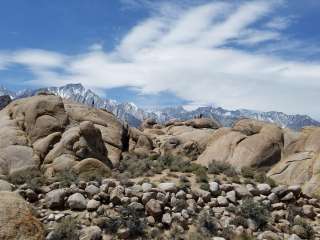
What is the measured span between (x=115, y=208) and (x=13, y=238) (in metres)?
8.17

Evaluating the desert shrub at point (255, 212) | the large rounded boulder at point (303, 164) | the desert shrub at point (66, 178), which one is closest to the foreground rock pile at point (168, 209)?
the desert shrub at point (255, 212)

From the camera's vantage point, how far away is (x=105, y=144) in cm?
3397

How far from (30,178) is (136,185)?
5.97 meters

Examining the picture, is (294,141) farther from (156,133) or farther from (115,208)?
(156,133)

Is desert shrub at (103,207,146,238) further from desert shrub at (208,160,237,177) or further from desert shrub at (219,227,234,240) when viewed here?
desert shrub at (208,160,237,177)

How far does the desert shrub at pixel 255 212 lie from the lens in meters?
21.6

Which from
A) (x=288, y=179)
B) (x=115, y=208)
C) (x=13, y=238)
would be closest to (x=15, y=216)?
(x=13, y=238)

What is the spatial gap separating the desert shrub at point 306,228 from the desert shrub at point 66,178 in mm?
11251

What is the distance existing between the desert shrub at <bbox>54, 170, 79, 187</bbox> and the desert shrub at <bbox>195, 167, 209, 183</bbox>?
6736 mm

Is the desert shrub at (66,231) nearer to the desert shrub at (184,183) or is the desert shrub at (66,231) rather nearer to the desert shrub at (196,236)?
the desert shrub at (196,236)

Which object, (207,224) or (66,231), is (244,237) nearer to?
(207,224)

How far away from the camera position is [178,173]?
2677 centimetres

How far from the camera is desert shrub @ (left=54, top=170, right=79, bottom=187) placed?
73.4 feet

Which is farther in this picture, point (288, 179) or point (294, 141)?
point (294, 141)
